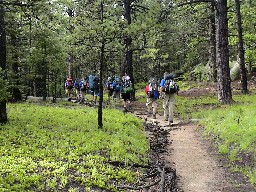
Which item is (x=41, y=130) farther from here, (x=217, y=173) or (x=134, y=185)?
(x=217, y=173)

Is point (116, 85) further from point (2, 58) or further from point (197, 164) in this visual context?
point (197, 164)

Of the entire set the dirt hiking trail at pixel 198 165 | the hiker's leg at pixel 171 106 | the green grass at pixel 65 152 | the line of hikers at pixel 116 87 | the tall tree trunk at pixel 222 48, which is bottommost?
the dirt hiking trail at pixel 198 165

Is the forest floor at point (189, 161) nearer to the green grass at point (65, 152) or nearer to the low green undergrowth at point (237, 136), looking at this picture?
the low green undergrowth at point (237, 136)

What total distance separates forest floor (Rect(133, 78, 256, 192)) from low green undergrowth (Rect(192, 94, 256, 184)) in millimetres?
225

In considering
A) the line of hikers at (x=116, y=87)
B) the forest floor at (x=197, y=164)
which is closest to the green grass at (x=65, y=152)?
the forest floor at (x=197, y=164)

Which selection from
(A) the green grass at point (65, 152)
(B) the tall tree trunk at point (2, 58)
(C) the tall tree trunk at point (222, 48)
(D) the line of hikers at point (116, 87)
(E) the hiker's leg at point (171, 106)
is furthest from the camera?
(D) the line of hikers at point (116, 87)

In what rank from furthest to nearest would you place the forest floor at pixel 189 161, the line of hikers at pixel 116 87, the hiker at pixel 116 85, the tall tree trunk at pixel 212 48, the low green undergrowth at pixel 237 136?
the tall tree trunk at pixel 212 48 → the hiker at pixel 116 85 → the line of hikers at pixel 116 87 → the low green undergrowth at pixel 237 136 → the forest floor at pixel 189 161

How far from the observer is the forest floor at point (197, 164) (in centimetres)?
760

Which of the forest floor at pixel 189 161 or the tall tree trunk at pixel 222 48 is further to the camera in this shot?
the tall tree trunk at pixel 222 48

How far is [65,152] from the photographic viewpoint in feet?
28.1

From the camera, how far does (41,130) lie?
1052cm

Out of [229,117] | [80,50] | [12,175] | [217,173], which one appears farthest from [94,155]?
[229,117]

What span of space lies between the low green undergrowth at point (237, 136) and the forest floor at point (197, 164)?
0.23 meters

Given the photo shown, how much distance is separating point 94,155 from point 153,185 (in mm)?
2051
